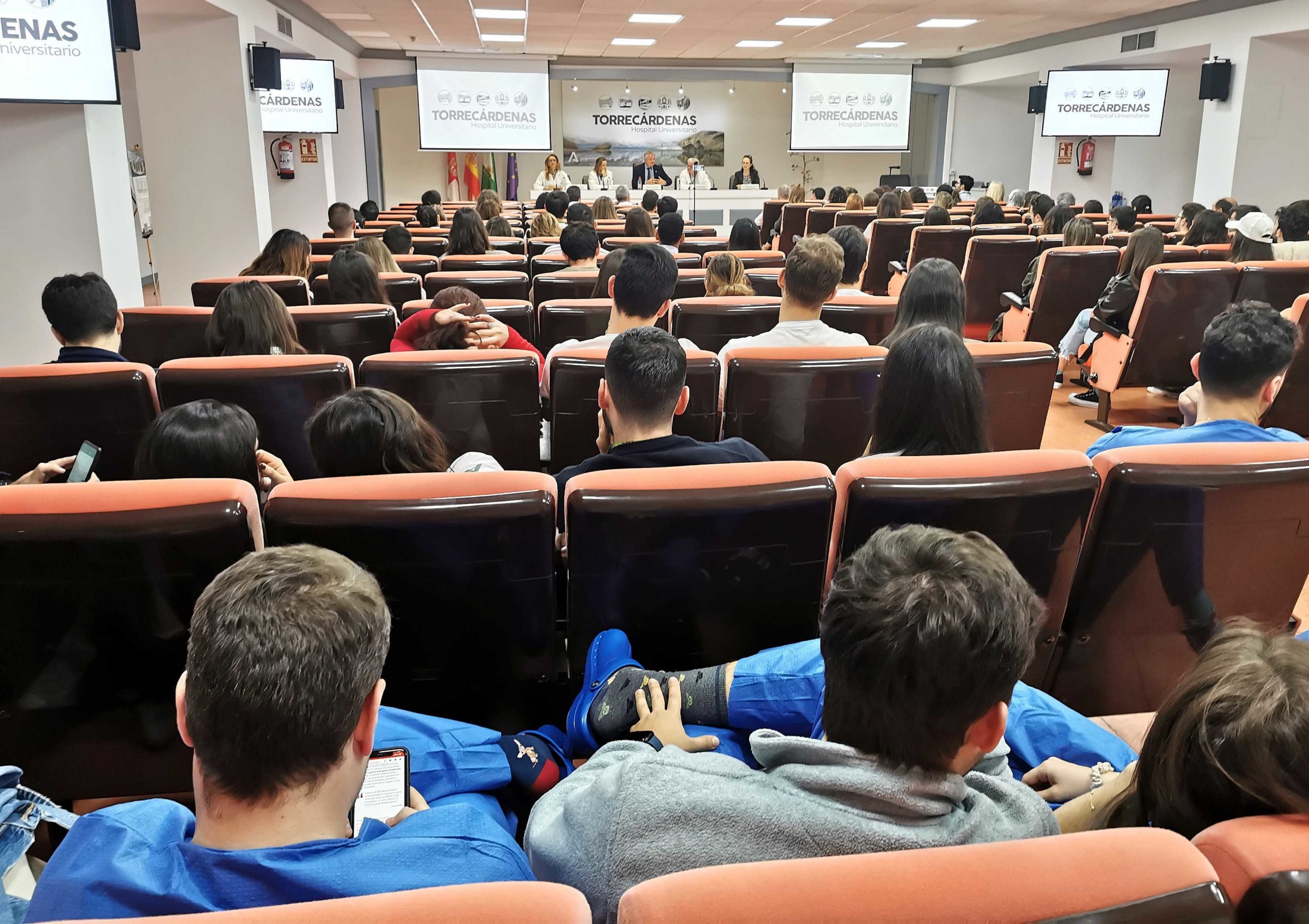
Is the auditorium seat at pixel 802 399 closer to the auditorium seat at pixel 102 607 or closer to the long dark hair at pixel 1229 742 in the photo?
the auditorium seat at pixel 102 607

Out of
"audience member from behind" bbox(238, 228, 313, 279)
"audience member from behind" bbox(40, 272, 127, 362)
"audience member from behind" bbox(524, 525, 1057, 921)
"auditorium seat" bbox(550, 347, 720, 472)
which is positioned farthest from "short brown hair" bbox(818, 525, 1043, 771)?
"audience member from behind" bbox(238, 228, 313, 279)

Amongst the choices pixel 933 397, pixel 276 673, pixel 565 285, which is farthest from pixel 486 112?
pixel 276 673

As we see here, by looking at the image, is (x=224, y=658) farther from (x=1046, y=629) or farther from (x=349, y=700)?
(x=1046, y=629)

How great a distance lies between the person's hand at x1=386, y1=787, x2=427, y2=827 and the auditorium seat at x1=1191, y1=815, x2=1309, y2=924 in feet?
2.60

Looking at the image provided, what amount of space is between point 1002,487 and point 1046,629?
41 cm

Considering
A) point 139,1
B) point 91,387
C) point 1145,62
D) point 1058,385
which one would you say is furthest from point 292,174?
point 1145,62

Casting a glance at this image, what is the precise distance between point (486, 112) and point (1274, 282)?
10529mm

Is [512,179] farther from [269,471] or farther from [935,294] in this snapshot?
[269,471]

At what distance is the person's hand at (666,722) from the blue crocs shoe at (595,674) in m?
0.07

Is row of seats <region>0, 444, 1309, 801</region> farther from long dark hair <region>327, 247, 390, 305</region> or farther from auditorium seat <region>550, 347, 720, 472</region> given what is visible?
long dark hair <region>327, 247, 390, 305</region>

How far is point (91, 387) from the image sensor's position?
2361mm

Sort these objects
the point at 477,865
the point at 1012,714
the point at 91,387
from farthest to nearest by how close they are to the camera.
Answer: the point at 91,387 < the point at 1012,714 < the point at 477,865

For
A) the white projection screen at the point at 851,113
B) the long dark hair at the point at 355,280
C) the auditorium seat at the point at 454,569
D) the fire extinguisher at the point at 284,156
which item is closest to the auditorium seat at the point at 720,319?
the long dark hair at the point at 355,280

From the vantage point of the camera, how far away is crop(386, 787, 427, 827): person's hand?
1.14 m
